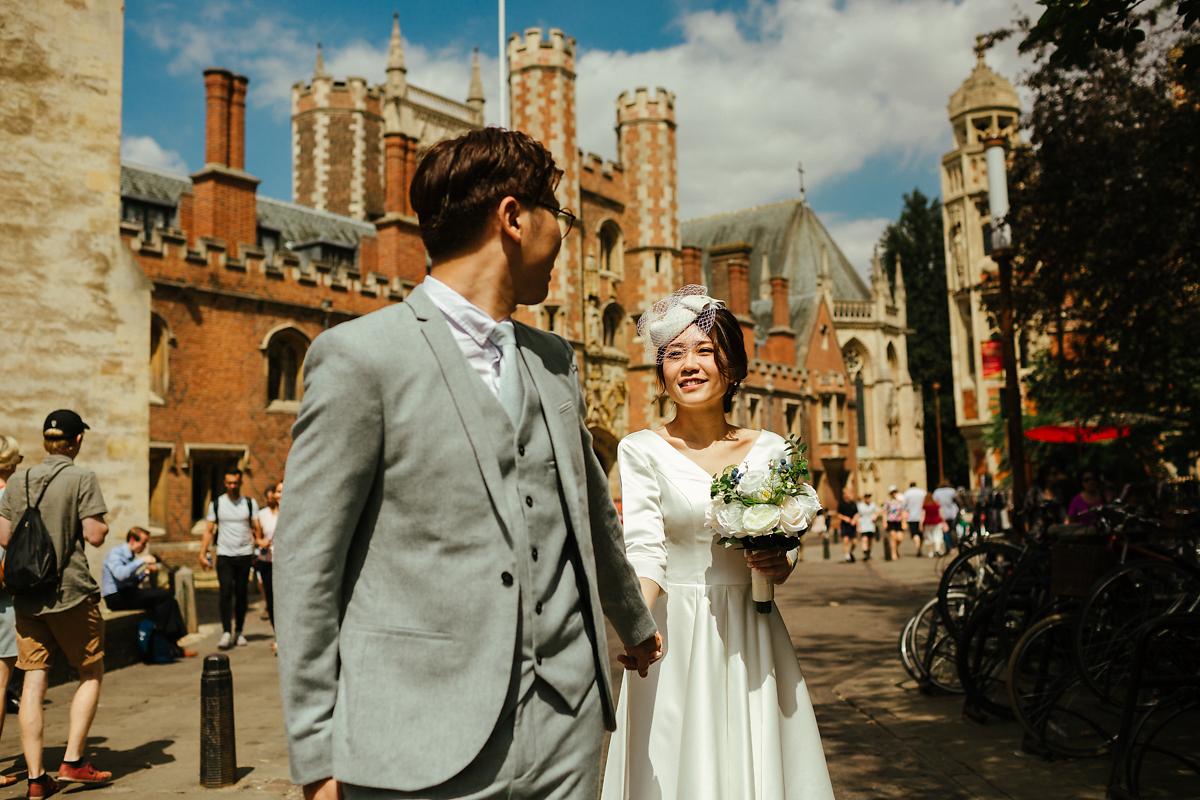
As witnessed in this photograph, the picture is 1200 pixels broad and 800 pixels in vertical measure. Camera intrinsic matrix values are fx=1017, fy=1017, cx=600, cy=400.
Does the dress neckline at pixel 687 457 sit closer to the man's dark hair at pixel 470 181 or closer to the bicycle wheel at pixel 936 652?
the man's dark hair at pixel 470 181

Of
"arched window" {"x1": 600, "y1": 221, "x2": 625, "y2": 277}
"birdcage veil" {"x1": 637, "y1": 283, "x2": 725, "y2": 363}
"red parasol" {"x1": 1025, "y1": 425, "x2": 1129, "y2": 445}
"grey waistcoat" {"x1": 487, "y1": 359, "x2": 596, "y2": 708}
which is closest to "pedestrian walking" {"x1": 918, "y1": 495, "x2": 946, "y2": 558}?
"red parasol" {"x1": 1025, "y1": 425, "x2": 1129, "y2": 445}

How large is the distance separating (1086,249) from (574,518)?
10250 mm

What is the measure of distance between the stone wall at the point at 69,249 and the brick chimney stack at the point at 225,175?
12977mm

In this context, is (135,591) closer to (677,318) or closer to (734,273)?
(677,318)

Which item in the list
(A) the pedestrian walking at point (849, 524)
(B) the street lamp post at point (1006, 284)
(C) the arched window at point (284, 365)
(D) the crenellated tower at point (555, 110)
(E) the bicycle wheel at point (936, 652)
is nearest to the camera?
(E) the bicycle wheel at point (936, 652)

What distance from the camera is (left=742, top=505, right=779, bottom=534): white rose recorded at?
3.22m

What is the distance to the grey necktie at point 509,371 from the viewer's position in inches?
80.0

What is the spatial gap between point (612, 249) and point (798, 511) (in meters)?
31.8

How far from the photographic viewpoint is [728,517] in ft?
10.8

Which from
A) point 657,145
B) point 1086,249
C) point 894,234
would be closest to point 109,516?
point 1086,249

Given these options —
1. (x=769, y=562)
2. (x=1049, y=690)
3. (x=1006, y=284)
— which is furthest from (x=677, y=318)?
(x=1006, y=284)

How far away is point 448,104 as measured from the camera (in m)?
51.3

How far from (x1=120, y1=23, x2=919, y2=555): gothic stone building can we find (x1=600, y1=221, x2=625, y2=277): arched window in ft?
0.20

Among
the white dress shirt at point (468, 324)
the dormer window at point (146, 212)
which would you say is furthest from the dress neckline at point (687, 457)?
the dormer window at point (146, 212)
